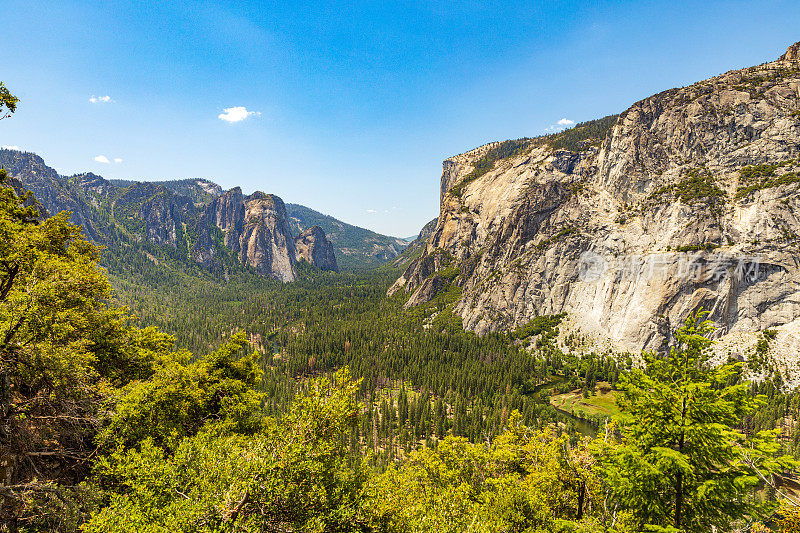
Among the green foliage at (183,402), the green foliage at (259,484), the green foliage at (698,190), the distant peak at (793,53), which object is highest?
the distant peak at (793,53)

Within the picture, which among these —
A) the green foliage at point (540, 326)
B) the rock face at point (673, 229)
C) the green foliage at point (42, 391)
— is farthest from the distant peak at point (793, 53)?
the green foliage at point (42, 391)

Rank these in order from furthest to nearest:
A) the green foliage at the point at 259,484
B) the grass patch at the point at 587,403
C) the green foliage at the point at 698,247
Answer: the green foliage at the point at 698,247, the grass patch at the point at 587,403, the green foliage at the point at 259,484

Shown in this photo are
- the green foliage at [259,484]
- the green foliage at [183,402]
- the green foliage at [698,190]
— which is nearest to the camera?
A: the green foliage at [259,484]

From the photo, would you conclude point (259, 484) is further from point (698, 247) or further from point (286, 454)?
point (698, 247)

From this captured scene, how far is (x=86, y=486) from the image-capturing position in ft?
45.3

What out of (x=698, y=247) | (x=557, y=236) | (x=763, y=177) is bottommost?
(x=698, y=247)

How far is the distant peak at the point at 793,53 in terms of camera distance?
141200 millimetres

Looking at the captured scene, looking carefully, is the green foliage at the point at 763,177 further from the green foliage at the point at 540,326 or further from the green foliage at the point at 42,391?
the green foliage at the point at 42,391

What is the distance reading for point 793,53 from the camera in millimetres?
143125

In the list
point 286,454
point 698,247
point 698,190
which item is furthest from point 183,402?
point 698,190

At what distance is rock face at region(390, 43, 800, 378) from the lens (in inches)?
4146

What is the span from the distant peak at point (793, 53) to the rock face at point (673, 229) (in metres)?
0.76

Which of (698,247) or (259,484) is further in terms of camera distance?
(698,247)

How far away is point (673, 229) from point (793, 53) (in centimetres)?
11264
